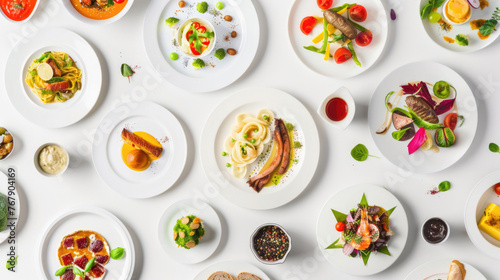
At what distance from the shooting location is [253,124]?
139 inches

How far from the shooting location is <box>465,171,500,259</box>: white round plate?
324cm

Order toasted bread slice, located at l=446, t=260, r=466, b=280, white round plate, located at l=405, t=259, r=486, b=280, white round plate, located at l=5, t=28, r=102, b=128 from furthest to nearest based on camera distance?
white round plate, located at l=5, t=28, r=102, b=128 < white round plate, located at l=405, t=259, r=486, b=280 < toasted bread slice, located at l=446, t=260, r=466, b=280

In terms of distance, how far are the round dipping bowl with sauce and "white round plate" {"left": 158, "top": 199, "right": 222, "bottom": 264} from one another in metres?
1.51

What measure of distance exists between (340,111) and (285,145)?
0.49 meters

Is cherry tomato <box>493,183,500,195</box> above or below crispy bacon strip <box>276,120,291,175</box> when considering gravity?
below

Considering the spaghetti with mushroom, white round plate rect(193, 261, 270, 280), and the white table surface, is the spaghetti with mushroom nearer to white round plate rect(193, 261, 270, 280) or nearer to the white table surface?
the white table surface

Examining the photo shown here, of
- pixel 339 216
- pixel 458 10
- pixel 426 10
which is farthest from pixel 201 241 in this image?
pixel 458 10

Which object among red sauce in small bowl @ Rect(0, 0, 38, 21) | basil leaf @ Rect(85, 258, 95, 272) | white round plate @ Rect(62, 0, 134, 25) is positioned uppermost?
red sauce in small bowl @ Rect(0, 0, 38, 21)

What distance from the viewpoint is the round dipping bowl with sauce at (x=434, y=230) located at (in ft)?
10.6

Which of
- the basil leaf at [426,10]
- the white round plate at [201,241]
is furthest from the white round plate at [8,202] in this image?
the basil leaf at [426,10]

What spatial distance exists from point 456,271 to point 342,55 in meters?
1.72

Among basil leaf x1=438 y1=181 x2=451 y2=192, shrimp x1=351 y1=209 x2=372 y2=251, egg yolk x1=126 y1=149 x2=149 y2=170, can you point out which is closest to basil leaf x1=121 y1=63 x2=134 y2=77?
egg yolk x1=126 y1=149 x2=149 y2=170

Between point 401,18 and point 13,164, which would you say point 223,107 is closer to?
point 401,18

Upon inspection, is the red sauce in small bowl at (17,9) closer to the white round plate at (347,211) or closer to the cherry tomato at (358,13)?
the cherry tomato at (358,13)
